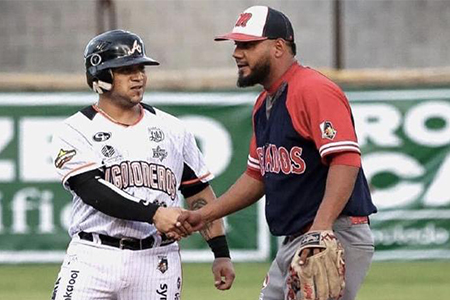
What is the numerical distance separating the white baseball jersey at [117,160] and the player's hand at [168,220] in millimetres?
112

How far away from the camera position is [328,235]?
5.92m

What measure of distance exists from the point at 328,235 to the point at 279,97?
809mm

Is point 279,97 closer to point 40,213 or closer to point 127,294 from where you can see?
point 127,294

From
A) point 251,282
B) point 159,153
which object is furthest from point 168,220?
point 251,282

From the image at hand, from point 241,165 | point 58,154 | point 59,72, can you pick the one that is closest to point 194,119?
point 241,165

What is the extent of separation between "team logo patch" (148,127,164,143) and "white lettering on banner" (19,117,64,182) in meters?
7.29

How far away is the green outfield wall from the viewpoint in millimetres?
13695

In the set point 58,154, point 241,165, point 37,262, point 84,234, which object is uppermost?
point 58,154

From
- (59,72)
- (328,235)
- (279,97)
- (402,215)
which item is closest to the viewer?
(328,235)

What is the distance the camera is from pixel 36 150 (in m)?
13.7

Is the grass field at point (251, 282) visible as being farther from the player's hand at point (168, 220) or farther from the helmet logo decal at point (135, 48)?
the helmet logo decal at point (135, 48)

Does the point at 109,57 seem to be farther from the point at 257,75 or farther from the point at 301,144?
the point at 301,144

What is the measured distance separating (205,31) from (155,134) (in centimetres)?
1173

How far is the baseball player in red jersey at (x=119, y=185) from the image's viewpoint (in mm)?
6367
